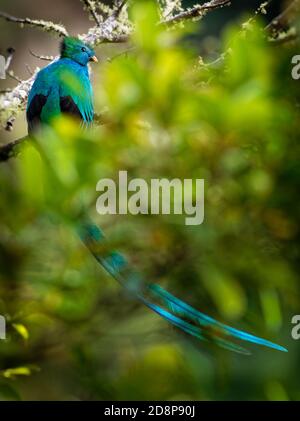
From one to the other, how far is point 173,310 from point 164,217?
15.3 inches

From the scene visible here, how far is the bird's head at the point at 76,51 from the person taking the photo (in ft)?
6.97

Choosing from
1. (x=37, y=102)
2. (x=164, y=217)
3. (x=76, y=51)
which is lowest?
(x=164, y=217)

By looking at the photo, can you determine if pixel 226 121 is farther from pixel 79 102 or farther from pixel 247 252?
pixel 79 102

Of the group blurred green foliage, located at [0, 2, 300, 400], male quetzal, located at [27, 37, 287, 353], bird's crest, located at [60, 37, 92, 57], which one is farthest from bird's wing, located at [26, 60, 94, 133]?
blurred green foliage, located at [0, 2, 300, 400]

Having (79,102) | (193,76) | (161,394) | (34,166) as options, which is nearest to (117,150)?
(34,166)

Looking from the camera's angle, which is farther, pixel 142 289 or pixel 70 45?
pixel 70 45

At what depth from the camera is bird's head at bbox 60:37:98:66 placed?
2.12 meters

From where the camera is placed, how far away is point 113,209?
792 mm

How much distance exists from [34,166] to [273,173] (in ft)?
0.85

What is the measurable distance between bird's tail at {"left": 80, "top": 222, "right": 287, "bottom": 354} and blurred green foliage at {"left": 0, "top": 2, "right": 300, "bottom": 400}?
64 millimetres

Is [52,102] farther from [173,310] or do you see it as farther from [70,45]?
[173,310]

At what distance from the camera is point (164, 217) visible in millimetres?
726

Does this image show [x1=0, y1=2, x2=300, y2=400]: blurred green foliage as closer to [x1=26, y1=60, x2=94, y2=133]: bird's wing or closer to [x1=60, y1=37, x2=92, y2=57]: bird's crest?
[x1=26, y1=60, x2=94, y2=133]: bird's wing

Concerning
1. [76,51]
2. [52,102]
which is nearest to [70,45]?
[76,51]
